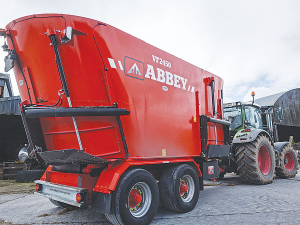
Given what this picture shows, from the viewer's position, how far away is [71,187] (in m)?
3.45

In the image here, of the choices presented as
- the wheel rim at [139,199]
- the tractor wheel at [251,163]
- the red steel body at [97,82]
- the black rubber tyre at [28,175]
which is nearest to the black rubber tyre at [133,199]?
the wheel rim at [139,199]

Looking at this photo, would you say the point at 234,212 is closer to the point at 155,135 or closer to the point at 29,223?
the point at 155,135

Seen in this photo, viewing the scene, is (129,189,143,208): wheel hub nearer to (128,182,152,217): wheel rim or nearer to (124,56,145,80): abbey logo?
(128,182,152,217): wheel rim

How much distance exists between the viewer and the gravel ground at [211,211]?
3785 millimetres

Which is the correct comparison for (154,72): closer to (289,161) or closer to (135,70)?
(135,70)

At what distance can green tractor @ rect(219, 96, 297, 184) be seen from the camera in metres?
6.56

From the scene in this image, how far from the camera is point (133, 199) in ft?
11.5

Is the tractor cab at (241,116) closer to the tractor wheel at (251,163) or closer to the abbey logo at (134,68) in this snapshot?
the tractor wheel at (251,163)

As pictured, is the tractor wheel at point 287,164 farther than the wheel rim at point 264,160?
Yes

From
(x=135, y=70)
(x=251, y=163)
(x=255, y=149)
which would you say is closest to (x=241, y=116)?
(x=255, y=149)

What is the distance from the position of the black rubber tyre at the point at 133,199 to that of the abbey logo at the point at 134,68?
150 cm

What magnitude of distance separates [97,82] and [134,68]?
0.71 metres

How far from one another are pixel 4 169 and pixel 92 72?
28.0 ft

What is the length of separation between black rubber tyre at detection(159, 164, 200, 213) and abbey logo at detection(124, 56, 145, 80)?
1803mm
